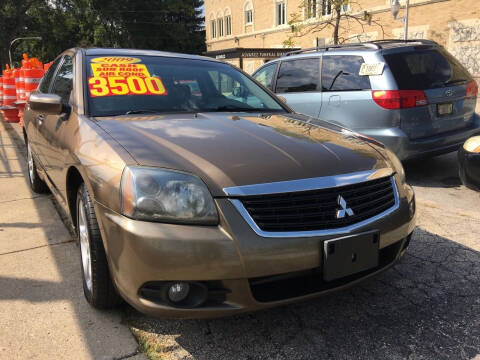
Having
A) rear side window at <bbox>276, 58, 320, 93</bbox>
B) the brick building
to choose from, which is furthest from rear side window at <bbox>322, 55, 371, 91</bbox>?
the brick building

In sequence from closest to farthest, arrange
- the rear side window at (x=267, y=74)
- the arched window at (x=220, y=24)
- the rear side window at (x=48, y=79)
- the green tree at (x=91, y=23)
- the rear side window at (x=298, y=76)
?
1. the rear side window at (x=48, y=79)
2. the rear side window at (x=298, y=76)
3. the rear side window at (x=267, y=74)
4. the green tree at (x=91, y=23)
5. the arched window at (x=220, y=24)

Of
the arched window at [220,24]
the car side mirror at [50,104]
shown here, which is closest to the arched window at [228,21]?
the arched window at [220,24]

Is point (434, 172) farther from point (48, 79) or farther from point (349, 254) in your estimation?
point (48, 79)

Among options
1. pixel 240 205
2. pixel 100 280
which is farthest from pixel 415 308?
pixel 100 280

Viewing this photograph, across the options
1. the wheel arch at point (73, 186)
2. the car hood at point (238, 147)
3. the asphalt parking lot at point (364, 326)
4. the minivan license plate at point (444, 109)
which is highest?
the car hood at point (238, 147)

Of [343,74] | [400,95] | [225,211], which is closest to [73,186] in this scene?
[225,211]

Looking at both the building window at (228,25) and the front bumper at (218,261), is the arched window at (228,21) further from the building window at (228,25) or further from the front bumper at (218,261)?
the front bumper at (218,261)

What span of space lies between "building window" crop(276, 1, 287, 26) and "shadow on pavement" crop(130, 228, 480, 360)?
31.6m

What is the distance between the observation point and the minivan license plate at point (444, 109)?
16.4 ft

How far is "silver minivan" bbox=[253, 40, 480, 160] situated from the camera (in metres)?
4.85

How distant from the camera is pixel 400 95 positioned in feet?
15.8

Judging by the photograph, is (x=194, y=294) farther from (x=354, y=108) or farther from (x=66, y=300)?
(x=354, y=108)

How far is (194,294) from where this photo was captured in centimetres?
187

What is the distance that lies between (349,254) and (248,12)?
36.8 m
